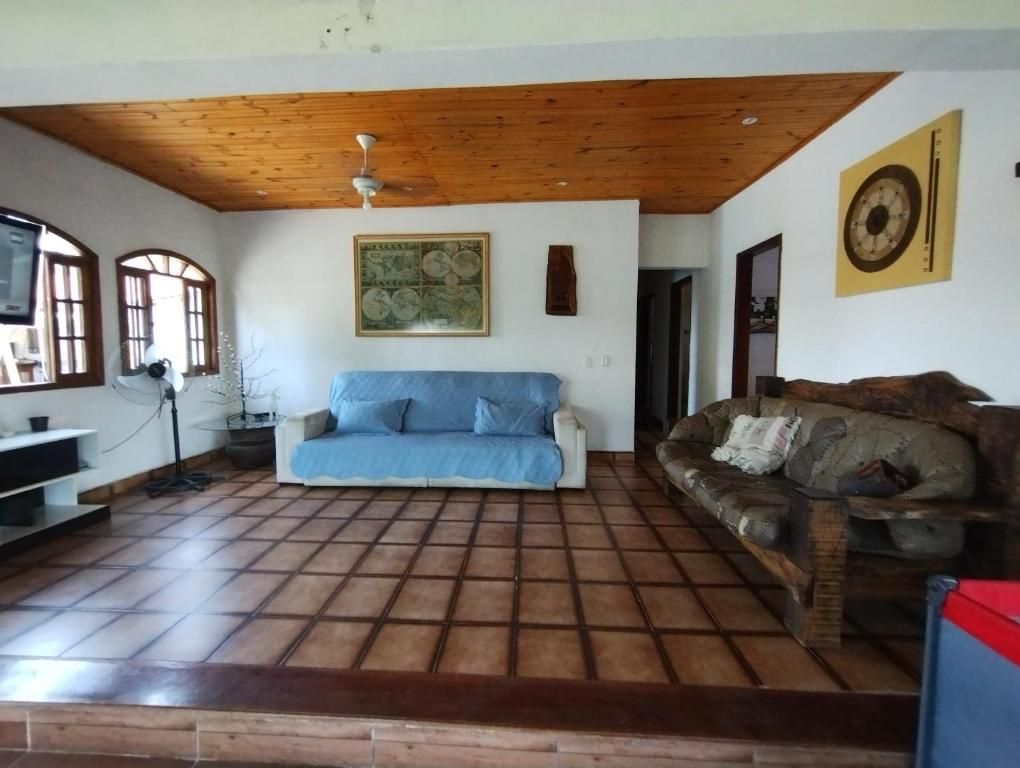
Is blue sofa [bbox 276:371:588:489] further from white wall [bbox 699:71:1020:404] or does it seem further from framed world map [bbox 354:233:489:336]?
white wall [bbox 699:71:1020:404]

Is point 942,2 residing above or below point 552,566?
above

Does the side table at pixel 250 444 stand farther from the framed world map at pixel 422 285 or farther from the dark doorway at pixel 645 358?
the dark doorway at pixel 645 358

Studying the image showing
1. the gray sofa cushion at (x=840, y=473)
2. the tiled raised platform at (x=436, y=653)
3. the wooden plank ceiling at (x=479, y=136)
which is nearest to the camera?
the tiled raised platform at (x=436, y=653)

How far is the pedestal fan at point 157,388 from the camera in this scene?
333 centimetres

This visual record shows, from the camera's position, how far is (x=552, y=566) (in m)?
2.25

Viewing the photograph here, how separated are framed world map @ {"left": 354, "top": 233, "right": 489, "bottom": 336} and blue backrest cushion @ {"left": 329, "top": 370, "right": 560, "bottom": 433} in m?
0.50

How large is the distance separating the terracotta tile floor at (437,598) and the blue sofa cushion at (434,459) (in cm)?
35

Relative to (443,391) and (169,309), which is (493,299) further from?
(169,309)

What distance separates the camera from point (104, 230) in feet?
10.7

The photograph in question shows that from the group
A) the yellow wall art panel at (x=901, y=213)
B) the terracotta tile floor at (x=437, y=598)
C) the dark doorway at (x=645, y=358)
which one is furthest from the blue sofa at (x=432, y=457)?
the dark doorway at (x=645, y=358)

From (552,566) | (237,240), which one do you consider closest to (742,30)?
(552,566)

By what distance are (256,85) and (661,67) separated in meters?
1.52

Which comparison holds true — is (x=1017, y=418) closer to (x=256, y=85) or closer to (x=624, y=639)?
(x=624, y=639)

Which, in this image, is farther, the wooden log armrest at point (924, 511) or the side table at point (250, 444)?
the side table at point (250, 444)
